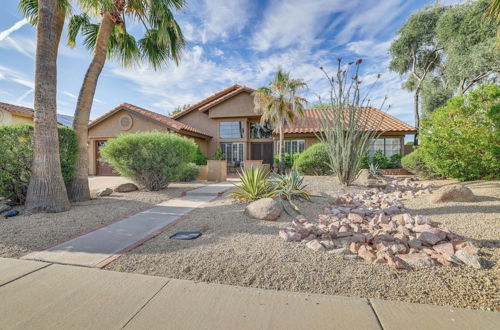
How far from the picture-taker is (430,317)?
2.01 metres

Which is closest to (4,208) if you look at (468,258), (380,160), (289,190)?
(289,190)

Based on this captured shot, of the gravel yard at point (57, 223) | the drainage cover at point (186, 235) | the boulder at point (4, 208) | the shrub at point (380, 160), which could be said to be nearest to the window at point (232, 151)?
the shrub at point (380, 160)

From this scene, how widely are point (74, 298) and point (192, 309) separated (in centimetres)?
129

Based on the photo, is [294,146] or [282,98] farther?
[294,146]

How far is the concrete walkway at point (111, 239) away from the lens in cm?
329

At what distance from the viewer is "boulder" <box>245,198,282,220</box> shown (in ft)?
15.3

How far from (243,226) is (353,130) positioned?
17.1ft

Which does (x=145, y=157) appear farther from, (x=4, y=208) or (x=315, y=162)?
(x=315, y=162)

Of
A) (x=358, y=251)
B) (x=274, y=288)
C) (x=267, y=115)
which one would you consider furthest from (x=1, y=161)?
(x=267, y=115)

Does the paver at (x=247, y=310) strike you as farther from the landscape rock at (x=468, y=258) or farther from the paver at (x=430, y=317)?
the landscape rock at (x=468, y=258)

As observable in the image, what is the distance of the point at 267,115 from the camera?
14781 mm

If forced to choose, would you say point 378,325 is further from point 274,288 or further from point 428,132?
point 428,132

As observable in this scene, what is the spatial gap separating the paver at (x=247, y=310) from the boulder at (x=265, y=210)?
7.34 ft

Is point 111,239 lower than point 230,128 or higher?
lower
